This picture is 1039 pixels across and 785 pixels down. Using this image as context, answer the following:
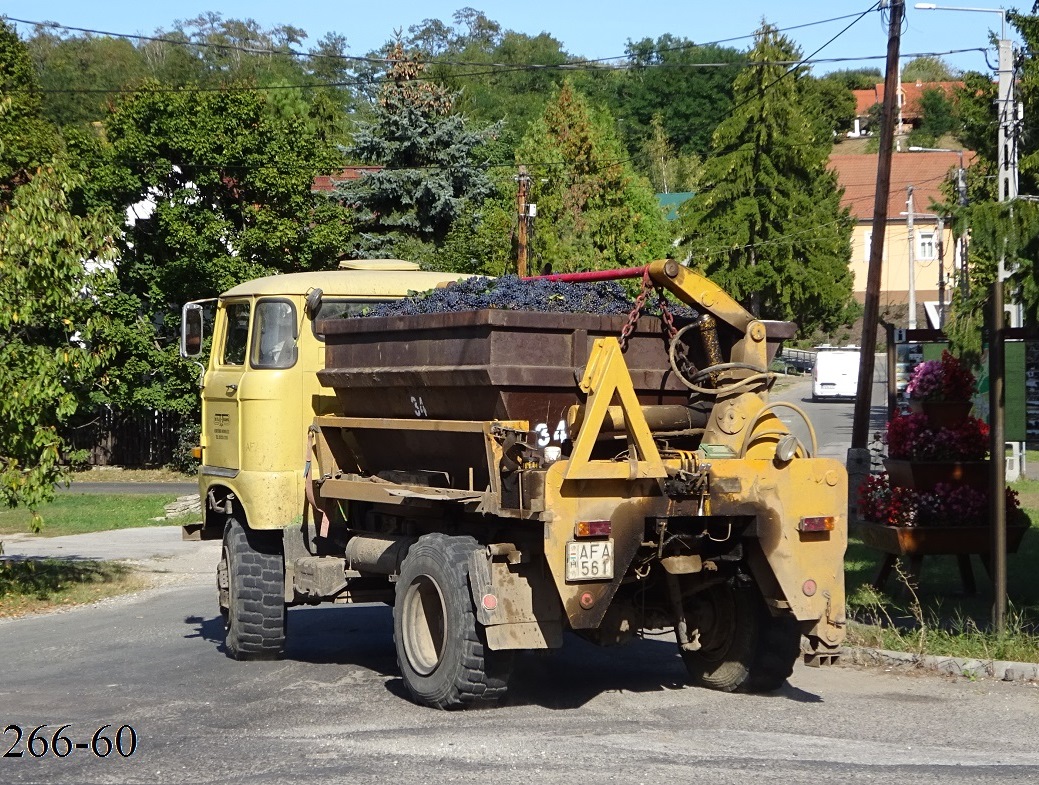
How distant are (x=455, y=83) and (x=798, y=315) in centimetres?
1711

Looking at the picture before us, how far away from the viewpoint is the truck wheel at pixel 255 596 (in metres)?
9.94

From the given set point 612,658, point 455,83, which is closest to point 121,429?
point 455,83

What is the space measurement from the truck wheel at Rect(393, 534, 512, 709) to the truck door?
8.86ft

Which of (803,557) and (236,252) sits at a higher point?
(236,252)

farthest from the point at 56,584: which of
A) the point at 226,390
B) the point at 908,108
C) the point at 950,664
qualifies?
the point at 908,108

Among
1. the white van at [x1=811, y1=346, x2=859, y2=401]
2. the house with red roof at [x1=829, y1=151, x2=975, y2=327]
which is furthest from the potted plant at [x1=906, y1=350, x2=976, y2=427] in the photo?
the house with red roof at [x1=829, y1=151, x2=975, y2=327]

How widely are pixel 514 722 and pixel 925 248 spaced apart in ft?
242

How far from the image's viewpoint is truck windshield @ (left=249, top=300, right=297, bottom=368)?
10297 mm

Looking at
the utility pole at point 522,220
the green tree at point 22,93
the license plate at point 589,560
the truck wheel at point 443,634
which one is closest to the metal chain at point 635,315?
the license plate at point 589,560

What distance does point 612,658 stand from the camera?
9.94 metres

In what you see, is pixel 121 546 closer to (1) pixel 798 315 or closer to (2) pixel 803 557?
(2) pixel 803 557

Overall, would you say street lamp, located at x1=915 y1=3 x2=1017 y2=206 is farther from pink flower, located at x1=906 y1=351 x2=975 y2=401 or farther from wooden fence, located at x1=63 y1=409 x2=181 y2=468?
wooden fence, located at x1=63 y1=409 x2=181 y2=468

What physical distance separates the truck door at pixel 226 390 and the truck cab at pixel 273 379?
1 centimetres

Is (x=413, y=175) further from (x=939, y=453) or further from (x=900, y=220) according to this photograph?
(x=900, y=220)
